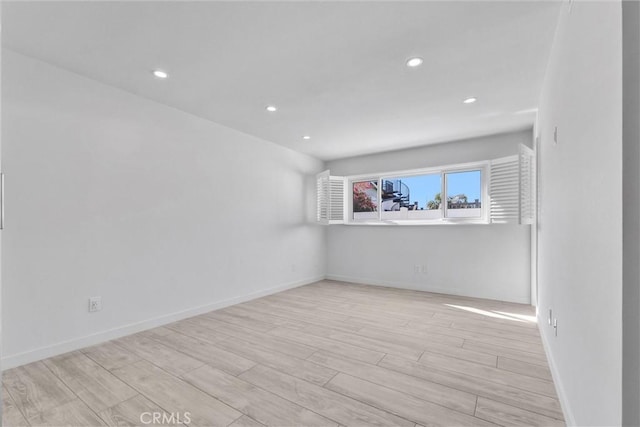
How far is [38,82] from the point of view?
2350 millimetres

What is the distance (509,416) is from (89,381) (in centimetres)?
267

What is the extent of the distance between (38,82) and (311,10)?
2242 millimetres

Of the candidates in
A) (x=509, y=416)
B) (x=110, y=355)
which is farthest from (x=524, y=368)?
(x=110, y=355)

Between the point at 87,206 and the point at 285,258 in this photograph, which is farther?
the point at 285,258

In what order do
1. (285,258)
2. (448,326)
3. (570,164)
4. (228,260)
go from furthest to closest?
(285,258) < (228,260) < (448,326) < (570,164)

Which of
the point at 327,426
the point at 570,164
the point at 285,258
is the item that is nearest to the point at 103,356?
the point at 327,426

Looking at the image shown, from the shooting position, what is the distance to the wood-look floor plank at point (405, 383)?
1808 mm

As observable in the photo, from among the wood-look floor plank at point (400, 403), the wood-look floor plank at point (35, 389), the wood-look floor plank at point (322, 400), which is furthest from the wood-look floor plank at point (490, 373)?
the wood-look floor plank at point (35, 389)

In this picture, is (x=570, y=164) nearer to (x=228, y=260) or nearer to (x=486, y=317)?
(x=486, y=317)

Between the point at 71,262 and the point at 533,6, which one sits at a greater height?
the point at 533,6

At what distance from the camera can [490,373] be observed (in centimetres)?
212

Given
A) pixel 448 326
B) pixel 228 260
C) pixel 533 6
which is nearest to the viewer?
pixel 533 6

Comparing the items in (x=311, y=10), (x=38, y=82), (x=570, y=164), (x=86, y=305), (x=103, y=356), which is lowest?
(x=103, y=356)

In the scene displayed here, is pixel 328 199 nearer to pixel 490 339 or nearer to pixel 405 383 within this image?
pixel 490 339
